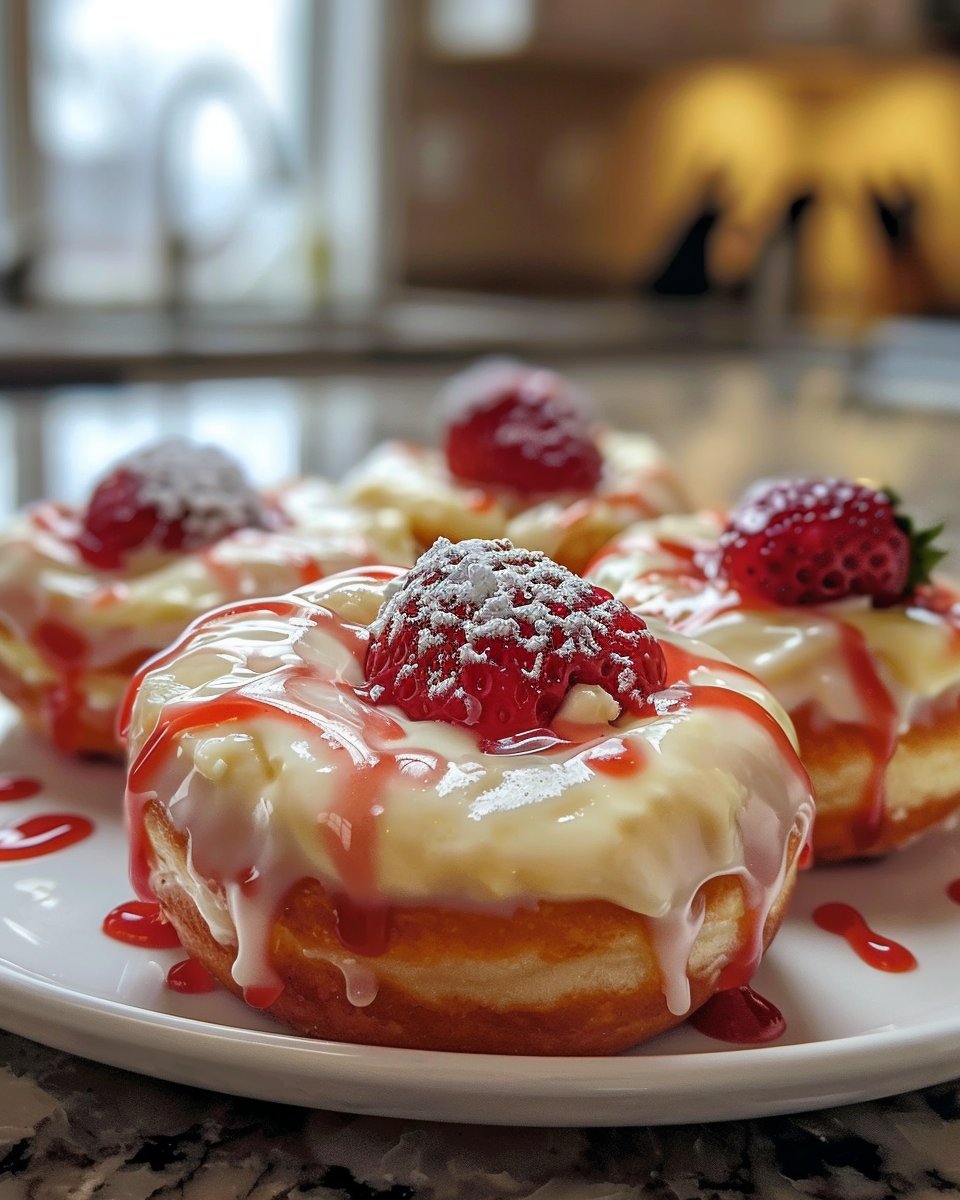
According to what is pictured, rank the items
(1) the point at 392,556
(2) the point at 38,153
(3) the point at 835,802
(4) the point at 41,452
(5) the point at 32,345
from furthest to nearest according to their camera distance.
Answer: (2) the point at 38,153 → (5) the point at 32,345 → (4) the point at 41,452 → (1) the point at 392,556 → (3) the point at 835,802

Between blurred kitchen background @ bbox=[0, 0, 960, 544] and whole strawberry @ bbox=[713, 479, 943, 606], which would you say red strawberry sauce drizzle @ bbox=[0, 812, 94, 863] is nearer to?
whole strawberry @ bbox=[713, 479, 943, 606]

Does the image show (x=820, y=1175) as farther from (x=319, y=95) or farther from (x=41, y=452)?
(x=319, y=95)

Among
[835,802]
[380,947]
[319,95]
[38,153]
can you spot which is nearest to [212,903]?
[380,947]

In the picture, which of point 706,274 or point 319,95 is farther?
point 706,274

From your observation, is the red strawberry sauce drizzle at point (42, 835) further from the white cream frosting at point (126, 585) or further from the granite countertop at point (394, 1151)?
the granite countertop at point (394, 1151)

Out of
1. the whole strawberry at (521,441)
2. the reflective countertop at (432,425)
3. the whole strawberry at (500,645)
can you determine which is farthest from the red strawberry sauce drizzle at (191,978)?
the reflective countertop at (432,425)
